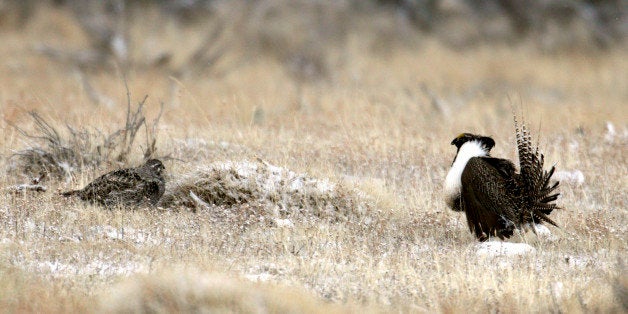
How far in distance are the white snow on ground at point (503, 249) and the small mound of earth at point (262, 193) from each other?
1.60 m

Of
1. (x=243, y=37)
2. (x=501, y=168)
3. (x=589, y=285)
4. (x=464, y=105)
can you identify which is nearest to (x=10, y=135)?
(x=501, y=168)

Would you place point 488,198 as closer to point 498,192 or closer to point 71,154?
point 498,192

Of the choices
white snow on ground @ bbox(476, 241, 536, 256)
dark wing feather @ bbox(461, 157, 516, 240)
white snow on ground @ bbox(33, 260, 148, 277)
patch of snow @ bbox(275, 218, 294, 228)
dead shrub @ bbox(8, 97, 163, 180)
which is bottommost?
white snow on ground @ bbox(33, 260, 148, 277)

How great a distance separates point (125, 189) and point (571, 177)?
519cm

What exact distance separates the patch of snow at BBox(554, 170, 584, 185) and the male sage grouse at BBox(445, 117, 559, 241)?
2.91m

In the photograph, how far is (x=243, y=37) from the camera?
2130cm

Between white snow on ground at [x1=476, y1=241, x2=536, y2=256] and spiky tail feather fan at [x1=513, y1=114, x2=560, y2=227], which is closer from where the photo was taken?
white snow on ground at [x1=476, y1=241, x2=536, y2=256]

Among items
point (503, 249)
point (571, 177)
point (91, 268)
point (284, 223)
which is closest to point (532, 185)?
point (503, 249)

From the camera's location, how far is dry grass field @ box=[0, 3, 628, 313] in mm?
5508

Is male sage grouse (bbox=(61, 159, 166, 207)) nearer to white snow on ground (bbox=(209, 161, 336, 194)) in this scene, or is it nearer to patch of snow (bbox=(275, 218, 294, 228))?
white snow on ground (bbox=(209, 161, 336, 194))

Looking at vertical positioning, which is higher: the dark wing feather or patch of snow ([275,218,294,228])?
the dark wing feather

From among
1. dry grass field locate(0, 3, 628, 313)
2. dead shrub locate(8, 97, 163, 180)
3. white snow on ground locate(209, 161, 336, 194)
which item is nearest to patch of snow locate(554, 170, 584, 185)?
dry grass field locate(0, 3, 628, 313)

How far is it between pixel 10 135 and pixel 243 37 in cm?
1088

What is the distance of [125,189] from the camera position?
8180mm
